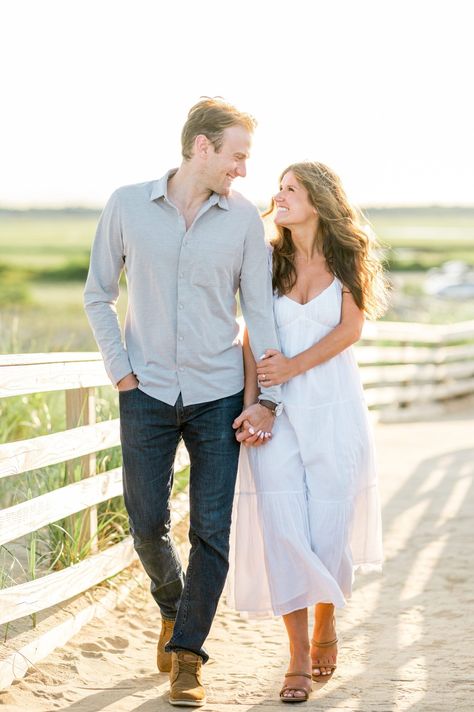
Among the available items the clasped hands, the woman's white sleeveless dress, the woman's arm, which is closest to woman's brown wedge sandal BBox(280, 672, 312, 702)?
the woman's white sleeveless dress

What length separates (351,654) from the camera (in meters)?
5.14

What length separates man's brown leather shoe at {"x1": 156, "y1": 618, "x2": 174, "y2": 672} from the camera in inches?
184

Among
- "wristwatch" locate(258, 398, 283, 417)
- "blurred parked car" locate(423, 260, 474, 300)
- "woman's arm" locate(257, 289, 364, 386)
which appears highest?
"woman's arm" locate(257, 289, 364, 386)

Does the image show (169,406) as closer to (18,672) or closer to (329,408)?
(329,408)

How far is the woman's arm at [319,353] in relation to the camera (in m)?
4.39

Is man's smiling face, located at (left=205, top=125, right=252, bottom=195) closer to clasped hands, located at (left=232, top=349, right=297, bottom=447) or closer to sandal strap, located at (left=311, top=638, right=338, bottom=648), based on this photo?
clasped hands, located at (left=232, top=349, right=297, bottom=447)

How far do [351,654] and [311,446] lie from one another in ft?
3.75

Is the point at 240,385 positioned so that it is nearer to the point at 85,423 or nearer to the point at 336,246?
the point at 336,246

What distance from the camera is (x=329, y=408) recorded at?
455 centimetres

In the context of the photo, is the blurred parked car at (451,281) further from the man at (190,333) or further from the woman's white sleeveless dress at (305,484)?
the man at (190,333)

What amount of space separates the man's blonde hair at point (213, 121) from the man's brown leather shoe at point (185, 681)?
5.95 feet

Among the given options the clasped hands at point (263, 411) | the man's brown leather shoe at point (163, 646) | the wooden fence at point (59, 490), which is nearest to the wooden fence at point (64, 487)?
the wooden fence at point (59, 490)

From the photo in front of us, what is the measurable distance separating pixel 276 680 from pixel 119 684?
0.63m

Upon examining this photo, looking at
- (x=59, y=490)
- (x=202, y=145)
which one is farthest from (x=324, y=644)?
(x=202, y=145)
